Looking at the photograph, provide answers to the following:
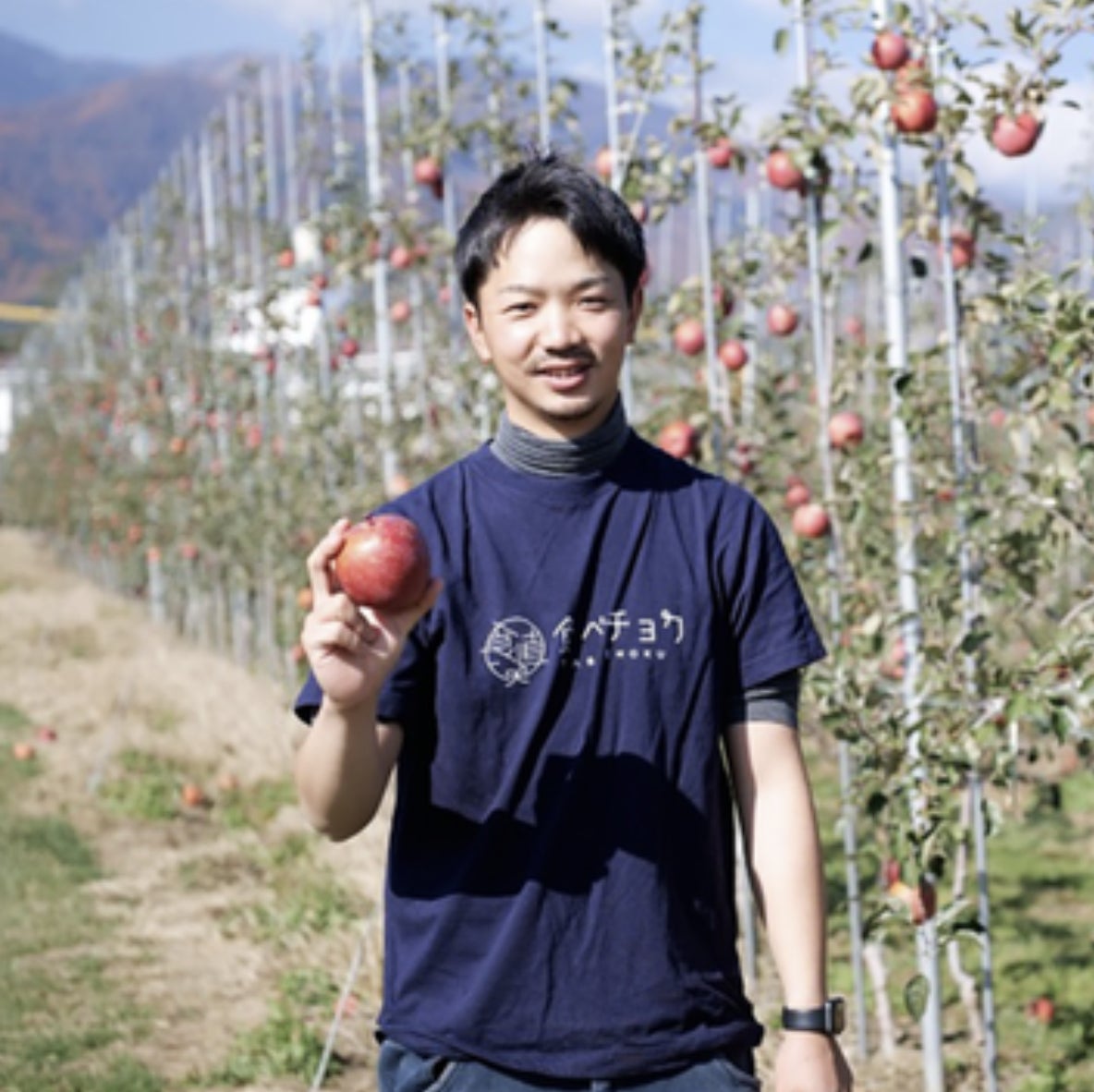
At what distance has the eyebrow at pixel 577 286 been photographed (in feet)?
6.19

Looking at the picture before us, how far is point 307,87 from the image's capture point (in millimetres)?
9523

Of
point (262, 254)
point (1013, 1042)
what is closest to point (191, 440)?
point (262, 254)

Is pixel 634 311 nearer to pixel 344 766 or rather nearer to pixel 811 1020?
pixel 344 766

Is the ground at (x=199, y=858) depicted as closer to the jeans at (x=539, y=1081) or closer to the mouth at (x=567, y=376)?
the jeans at (x=539, y=1081)

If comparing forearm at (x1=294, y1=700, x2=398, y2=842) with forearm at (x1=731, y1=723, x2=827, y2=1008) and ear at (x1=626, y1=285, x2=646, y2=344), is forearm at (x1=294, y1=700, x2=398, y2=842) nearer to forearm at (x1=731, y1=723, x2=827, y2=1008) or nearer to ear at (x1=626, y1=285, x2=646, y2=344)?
forearm at (x1=731, y1=723, x2=827, y2=1008)

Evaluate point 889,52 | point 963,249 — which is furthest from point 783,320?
point 889,52

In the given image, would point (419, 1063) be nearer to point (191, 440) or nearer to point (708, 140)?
point (708, 140)

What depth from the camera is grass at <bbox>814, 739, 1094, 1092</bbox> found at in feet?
14.4

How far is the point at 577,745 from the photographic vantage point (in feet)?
6.00

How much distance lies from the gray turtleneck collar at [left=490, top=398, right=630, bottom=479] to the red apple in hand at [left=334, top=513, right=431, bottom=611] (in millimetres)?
184

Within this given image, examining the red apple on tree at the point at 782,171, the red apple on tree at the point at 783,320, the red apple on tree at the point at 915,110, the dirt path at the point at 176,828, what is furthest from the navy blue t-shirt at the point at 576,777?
the red apple on tree at the point at 783,320

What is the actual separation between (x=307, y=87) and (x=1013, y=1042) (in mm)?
6443

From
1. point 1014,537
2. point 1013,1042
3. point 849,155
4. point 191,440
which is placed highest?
point 191,440

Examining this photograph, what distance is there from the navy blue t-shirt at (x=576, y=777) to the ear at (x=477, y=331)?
150mm
